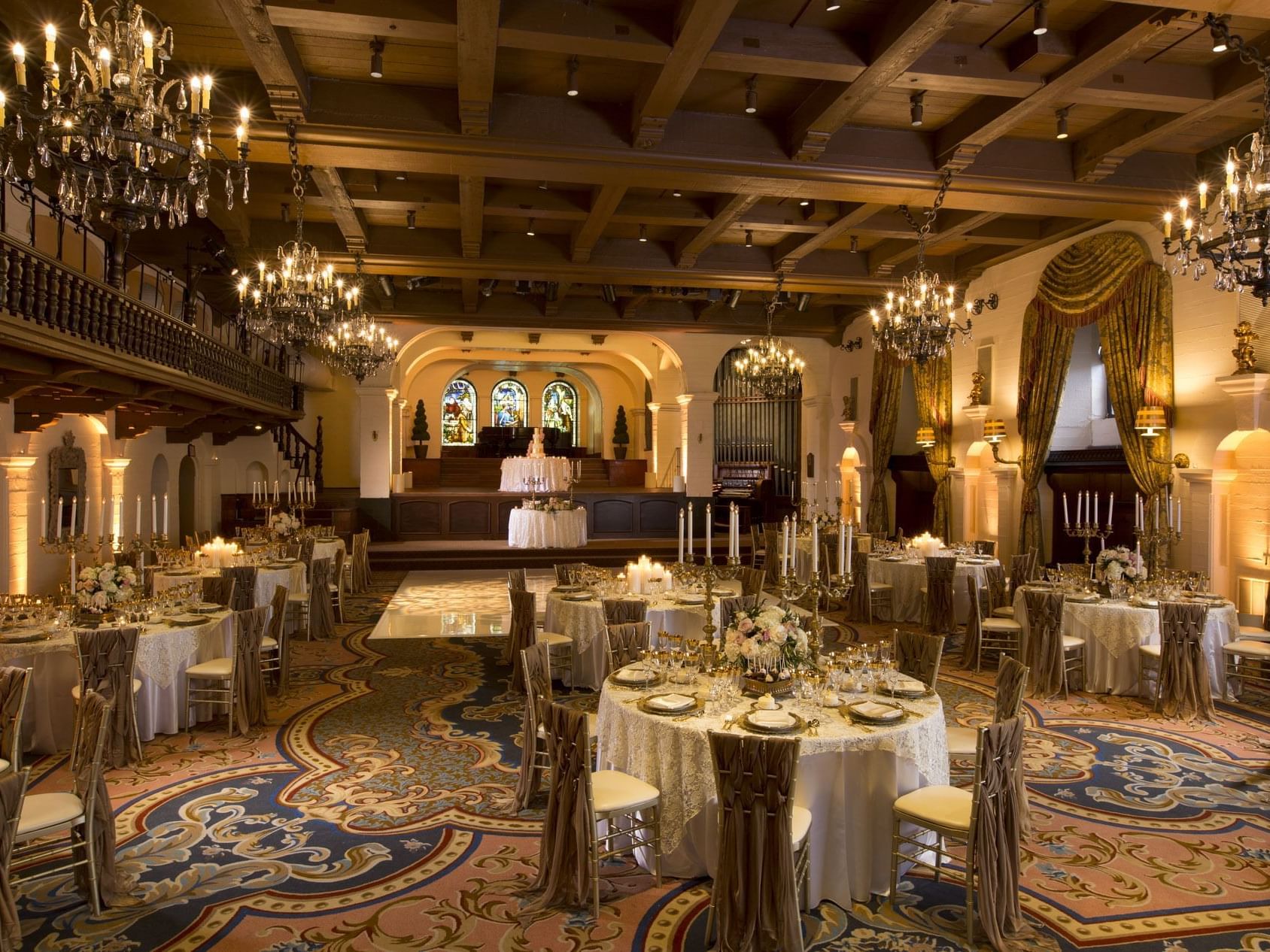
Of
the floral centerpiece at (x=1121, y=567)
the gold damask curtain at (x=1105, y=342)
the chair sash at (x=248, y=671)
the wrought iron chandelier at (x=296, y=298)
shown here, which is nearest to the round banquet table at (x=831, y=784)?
the chair sash at (x=248, y=671)

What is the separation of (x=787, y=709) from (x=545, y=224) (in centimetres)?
841

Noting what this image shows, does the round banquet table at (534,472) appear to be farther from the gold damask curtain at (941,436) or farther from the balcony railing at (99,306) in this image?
the gold damask curtain at (941,436)

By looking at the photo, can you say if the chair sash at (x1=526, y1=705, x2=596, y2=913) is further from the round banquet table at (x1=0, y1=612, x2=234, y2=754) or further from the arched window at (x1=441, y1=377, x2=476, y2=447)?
the arched window at (x1=441, y1=377, x2=476, y2=447)

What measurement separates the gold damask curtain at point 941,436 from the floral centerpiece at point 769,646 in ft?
31.6

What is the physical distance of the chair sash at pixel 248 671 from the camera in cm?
618

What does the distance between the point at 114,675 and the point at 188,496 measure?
38.3ft

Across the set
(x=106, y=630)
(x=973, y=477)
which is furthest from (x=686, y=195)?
(x=106, y=630)

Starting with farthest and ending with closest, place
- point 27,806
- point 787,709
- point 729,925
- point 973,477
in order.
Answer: point 973,477 < point 787,709 < point 27,806 < point 729,925

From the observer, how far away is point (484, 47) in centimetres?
559

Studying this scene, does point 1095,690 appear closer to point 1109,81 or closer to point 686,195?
point 1109,81

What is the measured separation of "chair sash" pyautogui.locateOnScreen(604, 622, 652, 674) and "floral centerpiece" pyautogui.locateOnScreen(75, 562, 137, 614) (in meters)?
3.61

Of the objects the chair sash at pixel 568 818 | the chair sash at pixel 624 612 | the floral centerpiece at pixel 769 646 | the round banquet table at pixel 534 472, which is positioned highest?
the round banquet table at pixel 534 472

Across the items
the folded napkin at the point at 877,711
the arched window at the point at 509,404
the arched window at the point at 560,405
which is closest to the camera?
the folded napkin at the point at 877,711
